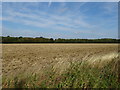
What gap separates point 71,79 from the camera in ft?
17.2

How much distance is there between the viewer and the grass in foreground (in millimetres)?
4863

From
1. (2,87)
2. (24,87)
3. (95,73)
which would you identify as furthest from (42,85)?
(95,73)

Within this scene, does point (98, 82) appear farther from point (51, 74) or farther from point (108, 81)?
point (51, 74)

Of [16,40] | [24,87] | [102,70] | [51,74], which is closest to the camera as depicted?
[24,87]

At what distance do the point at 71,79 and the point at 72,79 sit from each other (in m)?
0.06

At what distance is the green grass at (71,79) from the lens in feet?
15.9

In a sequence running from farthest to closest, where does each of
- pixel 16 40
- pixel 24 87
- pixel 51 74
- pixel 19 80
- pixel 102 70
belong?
1. pixel 16 40
2. pixel 102 70
3. pixel 51 74
4. pixel 19 80
5. pixel 24 87

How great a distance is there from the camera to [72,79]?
5.19 m

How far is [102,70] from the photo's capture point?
20.6 ft

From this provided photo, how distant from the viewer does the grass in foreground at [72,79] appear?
486 centimetres

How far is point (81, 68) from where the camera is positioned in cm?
637

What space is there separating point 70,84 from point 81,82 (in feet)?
1.44

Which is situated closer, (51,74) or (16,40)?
(51,74)

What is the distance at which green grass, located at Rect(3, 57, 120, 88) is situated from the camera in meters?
4.86
